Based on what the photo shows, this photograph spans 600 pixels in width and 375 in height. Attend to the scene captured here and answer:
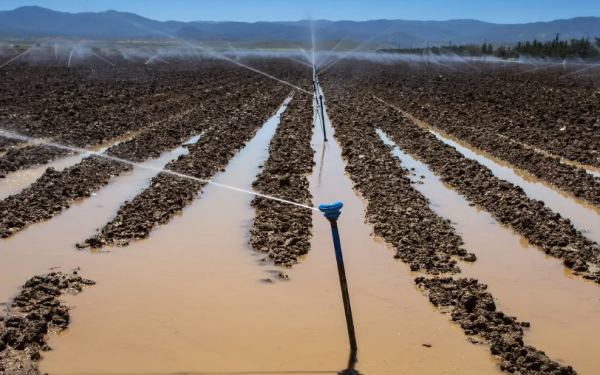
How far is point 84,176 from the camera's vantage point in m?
11.7

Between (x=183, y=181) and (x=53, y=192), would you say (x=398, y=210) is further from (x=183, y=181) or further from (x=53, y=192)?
(x=53, y=192)

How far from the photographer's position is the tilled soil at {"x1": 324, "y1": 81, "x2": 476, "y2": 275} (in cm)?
768

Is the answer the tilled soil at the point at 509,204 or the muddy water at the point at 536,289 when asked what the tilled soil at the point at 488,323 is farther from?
the tilled soil at the point at 509,204

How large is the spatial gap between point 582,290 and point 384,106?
16.0m

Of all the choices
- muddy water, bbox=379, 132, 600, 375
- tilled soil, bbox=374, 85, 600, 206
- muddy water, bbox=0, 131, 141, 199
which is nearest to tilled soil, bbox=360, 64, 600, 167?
tilled soil, bbox=374, 85, 600, 206

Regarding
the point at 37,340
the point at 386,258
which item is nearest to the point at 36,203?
the point at 37,340

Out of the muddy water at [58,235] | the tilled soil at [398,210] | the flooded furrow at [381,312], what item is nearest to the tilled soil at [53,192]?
the muddy water at [58,235]

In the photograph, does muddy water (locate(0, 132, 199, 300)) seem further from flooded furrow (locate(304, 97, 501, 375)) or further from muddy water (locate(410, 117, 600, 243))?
muddy water (locate(410, 117, 600, 243))

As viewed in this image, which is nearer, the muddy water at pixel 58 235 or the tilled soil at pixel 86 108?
the muddy water at pixel 58 235

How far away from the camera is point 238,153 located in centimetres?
1464

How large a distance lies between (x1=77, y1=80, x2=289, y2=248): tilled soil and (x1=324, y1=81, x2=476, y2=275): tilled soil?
276 centimetres

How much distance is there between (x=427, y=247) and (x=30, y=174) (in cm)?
818

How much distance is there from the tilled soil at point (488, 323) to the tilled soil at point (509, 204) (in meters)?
1.61

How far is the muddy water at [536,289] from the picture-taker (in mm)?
5680
